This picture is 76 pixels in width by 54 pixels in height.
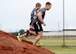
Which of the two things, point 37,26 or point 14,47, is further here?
point 37,26

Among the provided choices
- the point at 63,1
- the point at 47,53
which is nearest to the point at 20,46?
the point at 47,53

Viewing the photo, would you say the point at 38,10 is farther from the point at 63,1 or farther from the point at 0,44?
the point at 63,1

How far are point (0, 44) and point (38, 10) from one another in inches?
95.5

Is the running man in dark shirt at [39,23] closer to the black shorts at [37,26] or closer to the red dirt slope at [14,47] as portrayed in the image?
the black shorts at [37,26]

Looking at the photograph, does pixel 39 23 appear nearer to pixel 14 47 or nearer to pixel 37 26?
pixel 37 26

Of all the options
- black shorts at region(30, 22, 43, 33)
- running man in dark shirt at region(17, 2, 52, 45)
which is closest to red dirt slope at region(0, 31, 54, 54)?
running man in dark shirt at region(17, 2, 52, 45)

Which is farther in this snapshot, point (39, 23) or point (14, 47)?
point (39, 23)

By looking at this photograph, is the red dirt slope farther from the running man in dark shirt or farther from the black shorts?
Result: the black shorts

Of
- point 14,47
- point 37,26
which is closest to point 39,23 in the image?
point 37,26

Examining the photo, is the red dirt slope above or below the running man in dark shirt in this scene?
below

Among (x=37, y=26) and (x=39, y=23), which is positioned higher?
(x=39, y=23)

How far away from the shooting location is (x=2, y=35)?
12.4 meters

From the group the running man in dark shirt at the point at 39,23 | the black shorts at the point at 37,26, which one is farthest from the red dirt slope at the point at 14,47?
the black shorts at the point at 37,26

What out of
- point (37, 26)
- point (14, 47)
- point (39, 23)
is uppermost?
point (39, 23)
